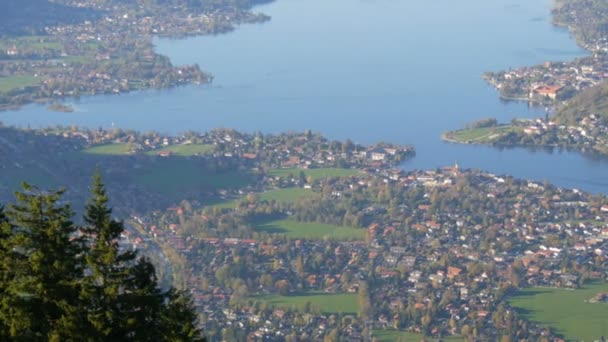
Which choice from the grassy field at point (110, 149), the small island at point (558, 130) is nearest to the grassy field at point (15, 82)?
the grassy field at point (110, 149)

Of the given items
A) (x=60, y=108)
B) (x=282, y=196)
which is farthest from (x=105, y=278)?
(x=60, y=108)

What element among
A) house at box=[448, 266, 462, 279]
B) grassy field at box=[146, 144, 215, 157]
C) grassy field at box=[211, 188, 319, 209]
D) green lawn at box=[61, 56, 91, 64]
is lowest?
house at box=[448, 266, 462, 279]

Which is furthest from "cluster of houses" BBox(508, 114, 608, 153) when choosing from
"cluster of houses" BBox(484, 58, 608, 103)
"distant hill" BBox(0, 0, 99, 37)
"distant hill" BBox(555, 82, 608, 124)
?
"distant hill" BBox(0, 0, 99, 37)

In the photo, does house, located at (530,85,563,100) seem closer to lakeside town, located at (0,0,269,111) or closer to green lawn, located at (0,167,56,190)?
lakeside town, located at (0,0,269,111)

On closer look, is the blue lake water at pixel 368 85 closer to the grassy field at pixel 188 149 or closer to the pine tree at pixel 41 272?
the grassy field at pixel 188 149

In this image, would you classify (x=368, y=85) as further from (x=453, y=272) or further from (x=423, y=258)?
(x=453, y=272)

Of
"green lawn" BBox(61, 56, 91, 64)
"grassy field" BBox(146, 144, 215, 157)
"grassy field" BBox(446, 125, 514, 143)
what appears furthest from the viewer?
"green lawn" BBox(61, 56, 91, 64)
